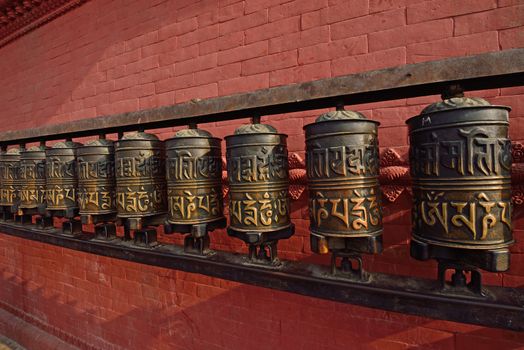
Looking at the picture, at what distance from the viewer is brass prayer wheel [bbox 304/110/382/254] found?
0.83 meters

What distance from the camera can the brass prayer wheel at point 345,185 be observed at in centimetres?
83

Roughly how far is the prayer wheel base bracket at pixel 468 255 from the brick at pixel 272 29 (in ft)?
4.24

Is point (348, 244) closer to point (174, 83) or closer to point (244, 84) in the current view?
point (244, 84)

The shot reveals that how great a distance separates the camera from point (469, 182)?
2.30 feet

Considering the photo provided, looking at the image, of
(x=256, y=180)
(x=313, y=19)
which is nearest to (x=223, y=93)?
(x=313, y=19)

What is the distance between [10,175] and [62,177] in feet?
2.01

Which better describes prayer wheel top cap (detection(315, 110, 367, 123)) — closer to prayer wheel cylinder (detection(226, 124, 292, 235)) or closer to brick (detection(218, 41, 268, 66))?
prayer wheel cylinder (detection(226, 124, 292, 235))

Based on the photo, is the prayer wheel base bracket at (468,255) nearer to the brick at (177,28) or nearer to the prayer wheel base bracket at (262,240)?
the prayer wheel base bracket at (262,240)

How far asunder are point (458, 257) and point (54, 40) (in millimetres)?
3357

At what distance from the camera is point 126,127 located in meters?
1.36

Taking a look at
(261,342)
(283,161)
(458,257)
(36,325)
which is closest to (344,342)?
(261,342)

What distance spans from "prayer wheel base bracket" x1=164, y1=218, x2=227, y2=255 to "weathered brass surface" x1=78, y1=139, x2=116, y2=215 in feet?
1.42

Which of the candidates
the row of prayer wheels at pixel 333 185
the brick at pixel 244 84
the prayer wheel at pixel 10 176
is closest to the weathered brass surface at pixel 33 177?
the prayer wheel at pixel 10 176

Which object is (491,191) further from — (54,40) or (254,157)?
(54,40)
